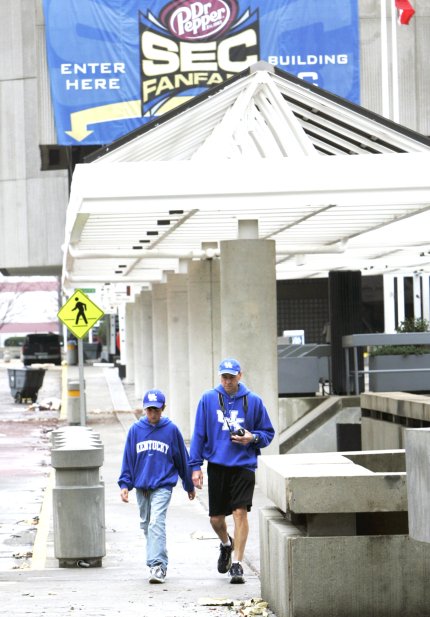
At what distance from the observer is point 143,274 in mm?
30875

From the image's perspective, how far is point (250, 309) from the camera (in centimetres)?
1777

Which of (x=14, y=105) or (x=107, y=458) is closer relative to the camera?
(x=107, y=458)

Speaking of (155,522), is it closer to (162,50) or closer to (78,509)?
(78,509)

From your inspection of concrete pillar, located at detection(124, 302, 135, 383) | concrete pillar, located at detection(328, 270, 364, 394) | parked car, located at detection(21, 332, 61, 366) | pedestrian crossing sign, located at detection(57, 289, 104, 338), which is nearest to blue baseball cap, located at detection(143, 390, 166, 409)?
pedestrian crossing sign, located at detection(57, 289, 104, 338)

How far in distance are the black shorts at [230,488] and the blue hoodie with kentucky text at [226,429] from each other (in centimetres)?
6

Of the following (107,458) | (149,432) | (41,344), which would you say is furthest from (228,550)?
(41,344)

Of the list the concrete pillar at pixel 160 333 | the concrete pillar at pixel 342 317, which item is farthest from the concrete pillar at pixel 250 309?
the concrete pillar at pixel 160 333

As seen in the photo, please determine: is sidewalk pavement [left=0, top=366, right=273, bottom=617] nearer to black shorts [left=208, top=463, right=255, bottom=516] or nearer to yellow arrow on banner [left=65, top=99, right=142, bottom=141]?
black shorts [left=208, top=463, right=255, bottom=516]

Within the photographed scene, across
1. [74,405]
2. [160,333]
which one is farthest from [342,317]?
[160,333]

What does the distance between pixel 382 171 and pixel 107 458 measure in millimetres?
9636

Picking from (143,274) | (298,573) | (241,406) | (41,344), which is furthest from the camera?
(41,344)

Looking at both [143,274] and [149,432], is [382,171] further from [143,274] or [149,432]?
[143,274]

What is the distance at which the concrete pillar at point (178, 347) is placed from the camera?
90.6 feet

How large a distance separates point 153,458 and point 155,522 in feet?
1.68
